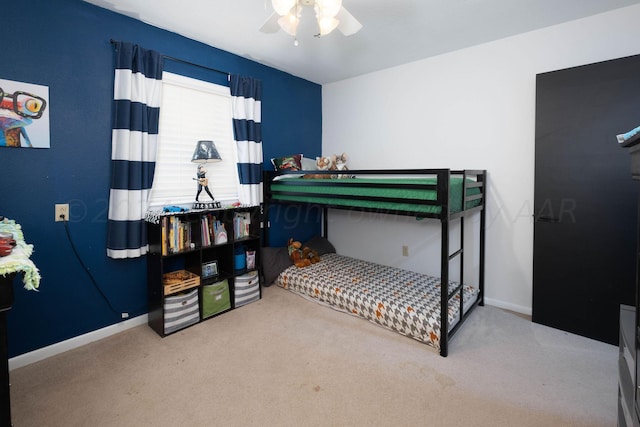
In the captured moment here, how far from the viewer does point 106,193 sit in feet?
7.32

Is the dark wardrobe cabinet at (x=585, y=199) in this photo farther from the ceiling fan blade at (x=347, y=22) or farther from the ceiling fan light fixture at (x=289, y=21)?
the ceiling fan light fixture at (x=289, y=21)

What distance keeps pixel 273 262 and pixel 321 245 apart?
0.78m

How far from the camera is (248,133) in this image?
9.81 feet

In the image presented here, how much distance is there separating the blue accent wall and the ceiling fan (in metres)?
1.27

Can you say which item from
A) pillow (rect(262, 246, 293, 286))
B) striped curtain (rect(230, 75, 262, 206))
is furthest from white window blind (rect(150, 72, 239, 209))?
pillow (rect(262, 246, 293, 286))

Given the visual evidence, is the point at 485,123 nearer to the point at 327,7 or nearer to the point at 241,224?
the point at 327,7

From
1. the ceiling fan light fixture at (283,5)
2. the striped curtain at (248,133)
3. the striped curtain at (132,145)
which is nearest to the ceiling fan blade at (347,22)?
the ceiling fan light fixture at (283,5)

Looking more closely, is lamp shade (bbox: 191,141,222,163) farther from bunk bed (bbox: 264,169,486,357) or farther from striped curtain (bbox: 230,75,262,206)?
bunk bed (bbox: 264,169,486,357)

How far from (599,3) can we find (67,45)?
3.60 metres

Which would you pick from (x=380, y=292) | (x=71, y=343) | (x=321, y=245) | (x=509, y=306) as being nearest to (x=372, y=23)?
(x=380, y=292)

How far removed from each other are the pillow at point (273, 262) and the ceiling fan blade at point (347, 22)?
223 cm

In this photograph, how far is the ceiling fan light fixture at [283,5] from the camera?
5.16 ft

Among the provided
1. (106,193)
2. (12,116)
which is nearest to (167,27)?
(12,116)

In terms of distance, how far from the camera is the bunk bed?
2.04 metres
